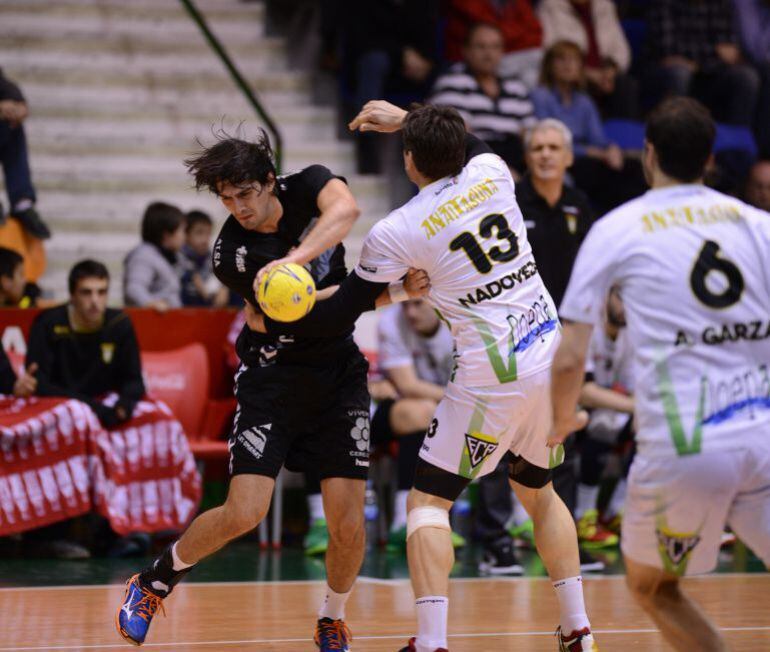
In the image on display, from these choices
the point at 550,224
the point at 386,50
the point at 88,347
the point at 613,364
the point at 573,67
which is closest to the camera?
the point at 550,224

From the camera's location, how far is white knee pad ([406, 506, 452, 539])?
195 inches

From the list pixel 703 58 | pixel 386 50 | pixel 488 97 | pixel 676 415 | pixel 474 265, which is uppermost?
pixel 703 58

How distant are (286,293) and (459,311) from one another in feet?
2.13

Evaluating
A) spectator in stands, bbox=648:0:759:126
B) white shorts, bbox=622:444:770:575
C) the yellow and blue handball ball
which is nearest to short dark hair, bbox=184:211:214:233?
spectator in stands, bbox=648:0:759:126

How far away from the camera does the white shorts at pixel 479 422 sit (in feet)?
16.4

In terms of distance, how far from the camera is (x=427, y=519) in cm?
496

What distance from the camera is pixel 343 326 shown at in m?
5.17

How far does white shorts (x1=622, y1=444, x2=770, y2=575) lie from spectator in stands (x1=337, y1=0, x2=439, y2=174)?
767cm

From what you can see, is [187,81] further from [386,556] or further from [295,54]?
[386,556]

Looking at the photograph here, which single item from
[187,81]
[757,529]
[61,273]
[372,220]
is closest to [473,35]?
[372,220]

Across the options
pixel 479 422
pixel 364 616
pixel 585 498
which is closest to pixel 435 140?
pixel 479 422

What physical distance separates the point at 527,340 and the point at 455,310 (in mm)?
279

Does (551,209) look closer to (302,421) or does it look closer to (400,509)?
(400,509)

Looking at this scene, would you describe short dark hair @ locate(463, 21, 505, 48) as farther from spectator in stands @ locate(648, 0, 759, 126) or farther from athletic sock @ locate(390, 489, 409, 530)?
athletic sock @ locate(390, 489, 409, 530)
